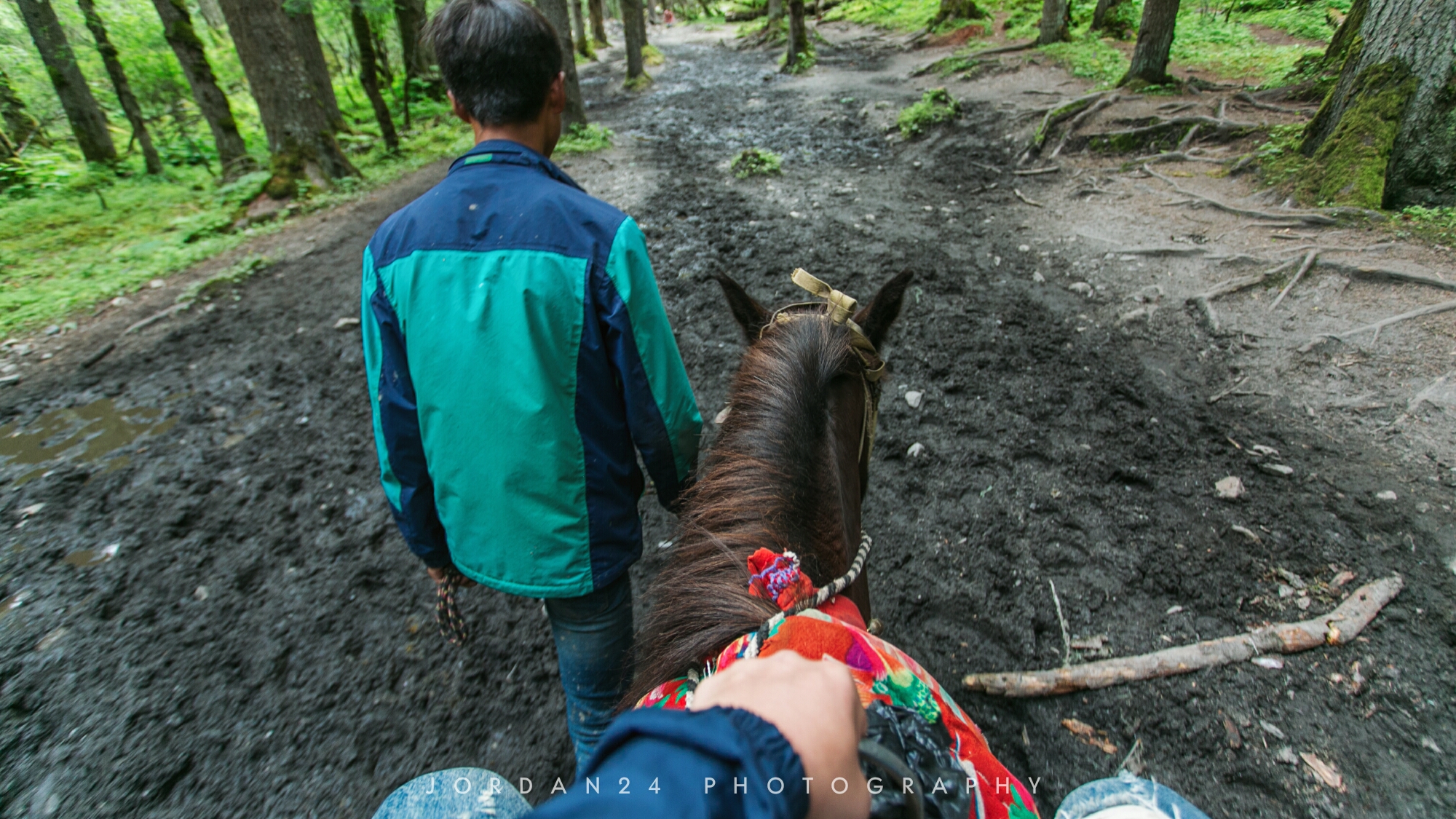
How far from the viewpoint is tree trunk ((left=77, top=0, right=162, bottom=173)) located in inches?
363

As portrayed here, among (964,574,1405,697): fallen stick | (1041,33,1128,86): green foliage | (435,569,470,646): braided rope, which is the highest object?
(1041,33,1128,86): green foliage

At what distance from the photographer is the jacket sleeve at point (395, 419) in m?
1.44

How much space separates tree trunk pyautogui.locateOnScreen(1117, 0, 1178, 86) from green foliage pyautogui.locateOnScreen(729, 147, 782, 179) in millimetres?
4691

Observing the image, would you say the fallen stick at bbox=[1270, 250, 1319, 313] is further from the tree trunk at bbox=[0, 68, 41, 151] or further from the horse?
the tree trunk at bbox=[0, 68, 41, 151]

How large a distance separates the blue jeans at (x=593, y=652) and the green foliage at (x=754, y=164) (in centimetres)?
718

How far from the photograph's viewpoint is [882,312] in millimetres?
1954

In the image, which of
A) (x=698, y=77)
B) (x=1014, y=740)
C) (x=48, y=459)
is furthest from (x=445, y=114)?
(x=1014, y=740)

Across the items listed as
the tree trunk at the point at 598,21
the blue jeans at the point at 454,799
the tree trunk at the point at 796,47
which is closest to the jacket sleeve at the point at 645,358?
the blue jeans at the point at 454,799

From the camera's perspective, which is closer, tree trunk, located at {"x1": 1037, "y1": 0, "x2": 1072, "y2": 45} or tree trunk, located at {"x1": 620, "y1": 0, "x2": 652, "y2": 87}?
tree trunk, located at {"x1": 1037, "y1": 0, "x2": 1072, "y2": 45}

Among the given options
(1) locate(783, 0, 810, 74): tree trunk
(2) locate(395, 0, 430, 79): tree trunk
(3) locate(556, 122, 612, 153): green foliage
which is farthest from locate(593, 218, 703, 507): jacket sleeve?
(1) locate(783, 0, 810, 74): tree trunk

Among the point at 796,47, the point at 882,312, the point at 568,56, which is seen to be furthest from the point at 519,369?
the point at 796,47

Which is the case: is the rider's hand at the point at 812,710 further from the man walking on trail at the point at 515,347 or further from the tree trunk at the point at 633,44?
the tree trunk at the point at 633,44

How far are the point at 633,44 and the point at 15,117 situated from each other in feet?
39.5

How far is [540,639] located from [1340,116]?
23.1ft
